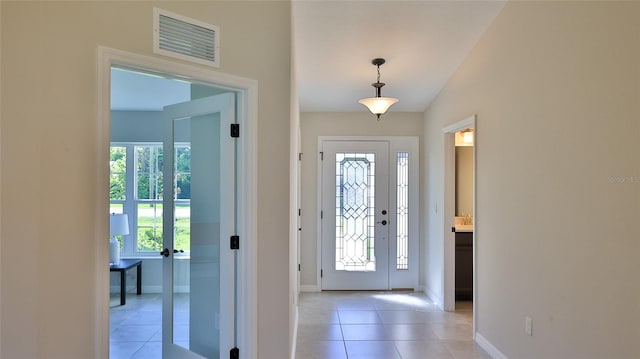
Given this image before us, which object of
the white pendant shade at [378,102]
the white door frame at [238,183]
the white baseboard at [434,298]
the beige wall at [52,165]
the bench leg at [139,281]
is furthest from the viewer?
the bench leg at [139,281]

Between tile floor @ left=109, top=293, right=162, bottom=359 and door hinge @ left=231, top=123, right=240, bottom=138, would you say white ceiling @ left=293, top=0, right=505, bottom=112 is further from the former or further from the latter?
tile floor @ left=109, top=293, right=162, bottom=359

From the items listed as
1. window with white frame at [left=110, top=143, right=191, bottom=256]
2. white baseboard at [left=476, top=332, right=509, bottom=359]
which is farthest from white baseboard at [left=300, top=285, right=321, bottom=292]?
white baseboard at [left=476, top=332, right=509, bottom=359]

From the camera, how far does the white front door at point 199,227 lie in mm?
2371

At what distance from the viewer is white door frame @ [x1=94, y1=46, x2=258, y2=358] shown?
172cm

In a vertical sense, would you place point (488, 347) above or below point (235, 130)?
below

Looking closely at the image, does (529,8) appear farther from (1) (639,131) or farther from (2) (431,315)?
(2) (431,315)

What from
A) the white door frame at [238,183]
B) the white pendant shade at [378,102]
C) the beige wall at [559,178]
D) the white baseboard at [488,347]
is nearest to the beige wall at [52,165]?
the white door frame at [238,183]

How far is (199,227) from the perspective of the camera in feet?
8.54

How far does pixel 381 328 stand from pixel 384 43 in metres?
2.83

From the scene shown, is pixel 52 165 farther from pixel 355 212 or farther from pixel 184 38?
pixel 355 212

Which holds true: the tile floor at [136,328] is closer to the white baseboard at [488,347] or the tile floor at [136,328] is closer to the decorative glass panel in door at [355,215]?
the decorative glass panel in door at [355,215]

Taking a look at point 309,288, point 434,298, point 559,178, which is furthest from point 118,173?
point 559,178

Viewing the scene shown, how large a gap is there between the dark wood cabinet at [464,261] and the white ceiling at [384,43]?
71.1 inches

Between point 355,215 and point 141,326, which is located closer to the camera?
point 141,326
